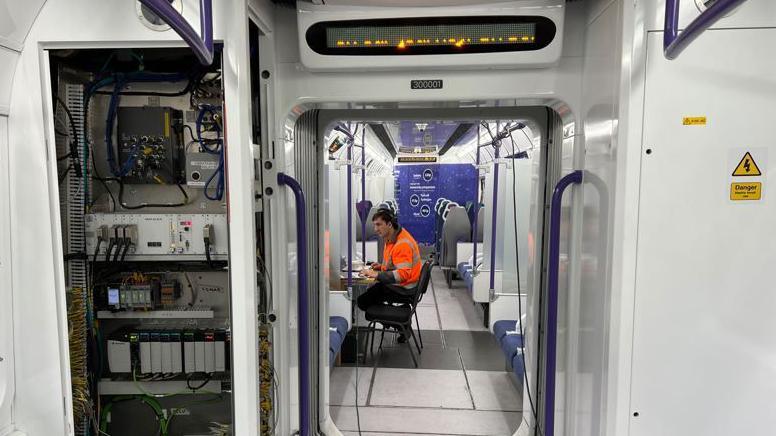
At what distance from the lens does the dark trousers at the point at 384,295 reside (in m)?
5.25

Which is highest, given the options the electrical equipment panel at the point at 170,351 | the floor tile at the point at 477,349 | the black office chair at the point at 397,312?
the electrical equipment panel at the point at 170,351

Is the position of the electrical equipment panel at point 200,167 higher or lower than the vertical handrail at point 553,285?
higher

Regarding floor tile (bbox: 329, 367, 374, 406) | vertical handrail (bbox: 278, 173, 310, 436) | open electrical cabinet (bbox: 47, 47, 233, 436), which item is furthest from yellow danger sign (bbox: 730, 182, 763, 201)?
floor tile (bbox: 329, 367, 374, 406)

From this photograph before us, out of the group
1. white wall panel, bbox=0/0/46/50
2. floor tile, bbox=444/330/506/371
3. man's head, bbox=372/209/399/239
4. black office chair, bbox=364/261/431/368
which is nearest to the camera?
white wall panel, bbox=0/0/46/50

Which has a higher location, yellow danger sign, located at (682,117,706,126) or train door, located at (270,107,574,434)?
yellow danger sign, located at (682,117,706,126)

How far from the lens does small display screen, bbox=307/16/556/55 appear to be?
2.07m

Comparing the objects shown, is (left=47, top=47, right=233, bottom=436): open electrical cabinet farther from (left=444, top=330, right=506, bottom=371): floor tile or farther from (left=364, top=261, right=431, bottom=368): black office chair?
(left=444, top=330, right=506, bottom=371): floor tile

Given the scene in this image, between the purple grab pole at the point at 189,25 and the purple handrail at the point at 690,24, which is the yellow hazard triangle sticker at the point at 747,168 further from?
the purple grab pole at the point at 189,25

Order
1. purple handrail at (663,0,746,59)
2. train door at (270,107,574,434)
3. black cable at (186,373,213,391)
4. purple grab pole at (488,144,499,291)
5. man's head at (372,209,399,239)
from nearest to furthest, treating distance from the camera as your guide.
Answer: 1. purple handrail at (663,0,746,59)
2. train door at (270,107,574,434)
3. black cable at (186,373,213,391)
4. man's head at (372,209,399,239)
5. purple grab pole at (488,144,499,291)

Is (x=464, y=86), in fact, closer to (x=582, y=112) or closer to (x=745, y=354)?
(x=582, y=112)

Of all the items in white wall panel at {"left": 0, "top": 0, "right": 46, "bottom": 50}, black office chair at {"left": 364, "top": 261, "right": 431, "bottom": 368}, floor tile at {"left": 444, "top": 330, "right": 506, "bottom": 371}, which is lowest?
floor tile at {"left": 444, "top": 330, "right": 506, "bottom": 371}

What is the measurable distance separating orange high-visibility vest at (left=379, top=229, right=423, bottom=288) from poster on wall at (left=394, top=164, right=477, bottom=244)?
6.80 metres

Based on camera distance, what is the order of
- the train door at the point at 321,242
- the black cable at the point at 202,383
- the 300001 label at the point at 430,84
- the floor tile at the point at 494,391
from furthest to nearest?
the floor tile at the point at 494,391 → the black cable at the point at 202,383 → the train door at the point at 321,242 → the 300001 label at the point at 430,84

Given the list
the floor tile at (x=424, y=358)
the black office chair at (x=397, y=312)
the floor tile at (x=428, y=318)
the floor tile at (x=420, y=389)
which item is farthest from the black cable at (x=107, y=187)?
the floor tile at (x=428, y=318)
